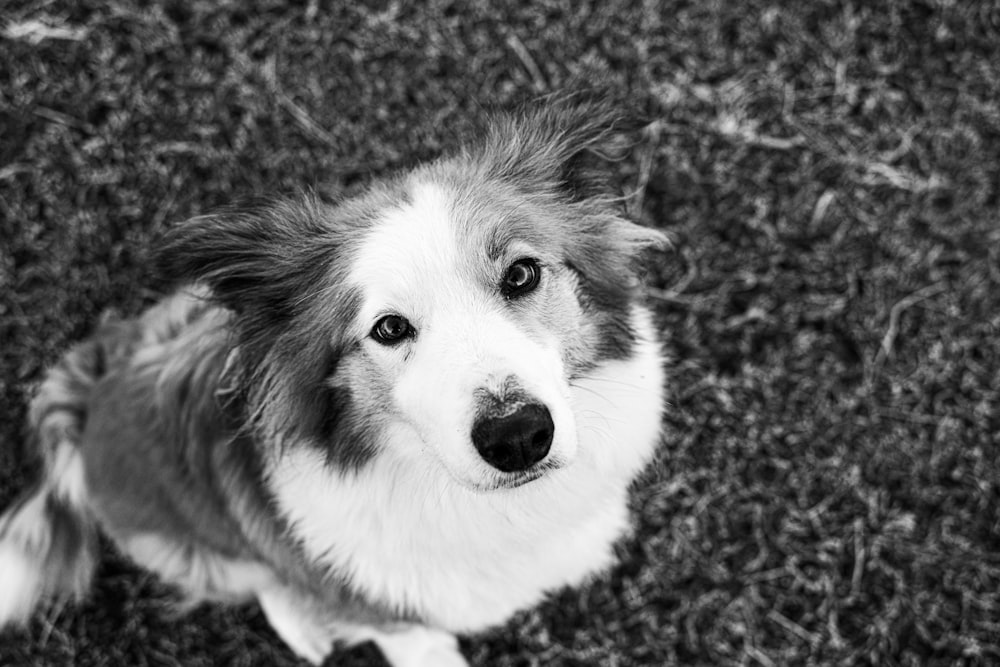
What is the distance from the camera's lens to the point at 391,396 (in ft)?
7.31

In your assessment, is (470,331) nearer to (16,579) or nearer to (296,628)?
(296,628)

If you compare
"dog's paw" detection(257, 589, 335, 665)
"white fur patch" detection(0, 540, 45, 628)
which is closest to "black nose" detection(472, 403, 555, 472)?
"dog's paw" detection(257, 589, 335, 665)

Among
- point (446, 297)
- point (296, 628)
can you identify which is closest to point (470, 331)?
point (446, 297)

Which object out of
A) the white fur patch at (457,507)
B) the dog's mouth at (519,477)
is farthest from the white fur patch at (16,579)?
the dog's mouth at (519,477)

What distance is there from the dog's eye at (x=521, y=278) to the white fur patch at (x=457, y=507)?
1.11ft

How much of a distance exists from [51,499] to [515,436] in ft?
6.86

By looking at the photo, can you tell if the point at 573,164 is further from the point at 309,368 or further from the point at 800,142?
the point at 800,142

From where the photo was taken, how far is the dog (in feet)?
6.91

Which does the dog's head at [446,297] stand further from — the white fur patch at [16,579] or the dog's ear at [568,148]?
the white fur patch at [16,579]

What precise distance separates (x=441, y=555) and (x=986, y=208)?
121 inches

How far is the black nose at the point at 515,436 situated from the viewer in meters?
1.96

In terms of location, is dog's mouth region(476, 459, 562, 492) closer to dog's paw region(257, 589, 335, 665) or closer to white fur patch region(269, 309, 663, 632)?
white fur patch region(269, 309, 663, 632)

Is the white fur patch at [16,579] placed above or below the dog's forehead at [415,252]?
below

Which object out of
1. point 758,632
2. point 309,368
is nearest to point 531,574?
point 309,368
